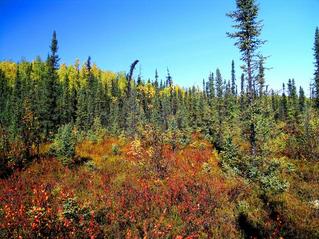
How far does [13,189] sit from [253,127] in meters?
12.4

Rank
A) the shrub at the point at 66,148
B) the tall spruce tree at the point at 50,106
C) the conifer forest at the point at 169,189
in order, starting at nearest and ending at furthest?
the conifer forest at the point at 169,189 → the shrub at the point at 66,148 → the tall spruce tree at the point at 50,106

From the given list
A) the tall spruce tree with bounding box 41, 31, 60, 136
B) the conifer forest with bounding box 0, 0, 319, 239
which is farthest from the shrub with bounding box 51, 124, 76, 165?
the tall spruce tree with bounding box 41, 31, 60, 136

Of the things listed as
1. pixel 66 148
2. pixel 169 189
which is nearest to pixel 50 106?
pixel 66 148

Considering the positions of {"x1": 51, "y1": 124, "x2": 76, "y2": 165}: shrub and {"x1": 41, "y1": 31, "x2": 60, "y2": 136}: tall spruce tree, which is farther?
{"x1": 41, "y1": 31, "x2": 60, "y2": 136}: tall spruce tree

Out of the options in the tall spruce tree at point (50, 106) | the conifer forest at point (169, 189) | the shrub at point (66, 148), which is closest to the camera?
the conifer forest at point (169, 189)

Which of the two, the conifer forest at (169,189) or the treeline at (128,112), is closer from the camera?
the conifer forest at (169,189)

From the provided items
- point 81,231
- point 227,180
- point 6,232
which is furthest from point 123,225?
point 227,180

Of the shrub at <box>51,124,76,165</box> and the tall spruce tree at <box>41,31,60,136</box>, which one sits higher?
the tall spruce tree at <box>41,31,60,136</box>

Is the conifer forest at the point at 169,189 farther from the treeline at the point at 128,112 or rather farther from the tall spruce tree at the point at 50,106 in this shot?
the tall spruce tree at the point at 50,106

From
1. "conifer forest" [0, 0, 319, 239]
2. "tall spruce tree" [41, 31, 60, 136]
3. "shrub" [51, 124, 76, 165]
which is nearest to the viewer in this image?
"conifer forest" [0, 0, 319, 239]

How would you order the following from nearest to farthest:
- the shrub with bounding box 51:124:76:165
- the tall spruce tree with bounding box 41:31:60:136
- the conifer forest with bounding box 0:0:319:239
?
the conifer forest with bounding box 0:0:319:239 < the shrub with bounding box 51:124:76:165 < the tall spruce tree with bounding box 41:31:60:136

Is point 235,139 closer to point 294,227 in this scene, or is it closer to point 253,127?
point 253,127

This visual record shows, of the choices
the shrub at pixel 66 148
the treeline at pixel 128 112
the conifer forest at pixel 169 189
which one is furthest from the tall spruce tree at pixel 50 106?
the shrub at pixel 66 148

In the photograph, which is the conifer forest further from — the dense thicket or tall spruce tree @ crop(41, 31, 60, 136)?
tall spruce tree @ crop(41, 31, 60, 136)
